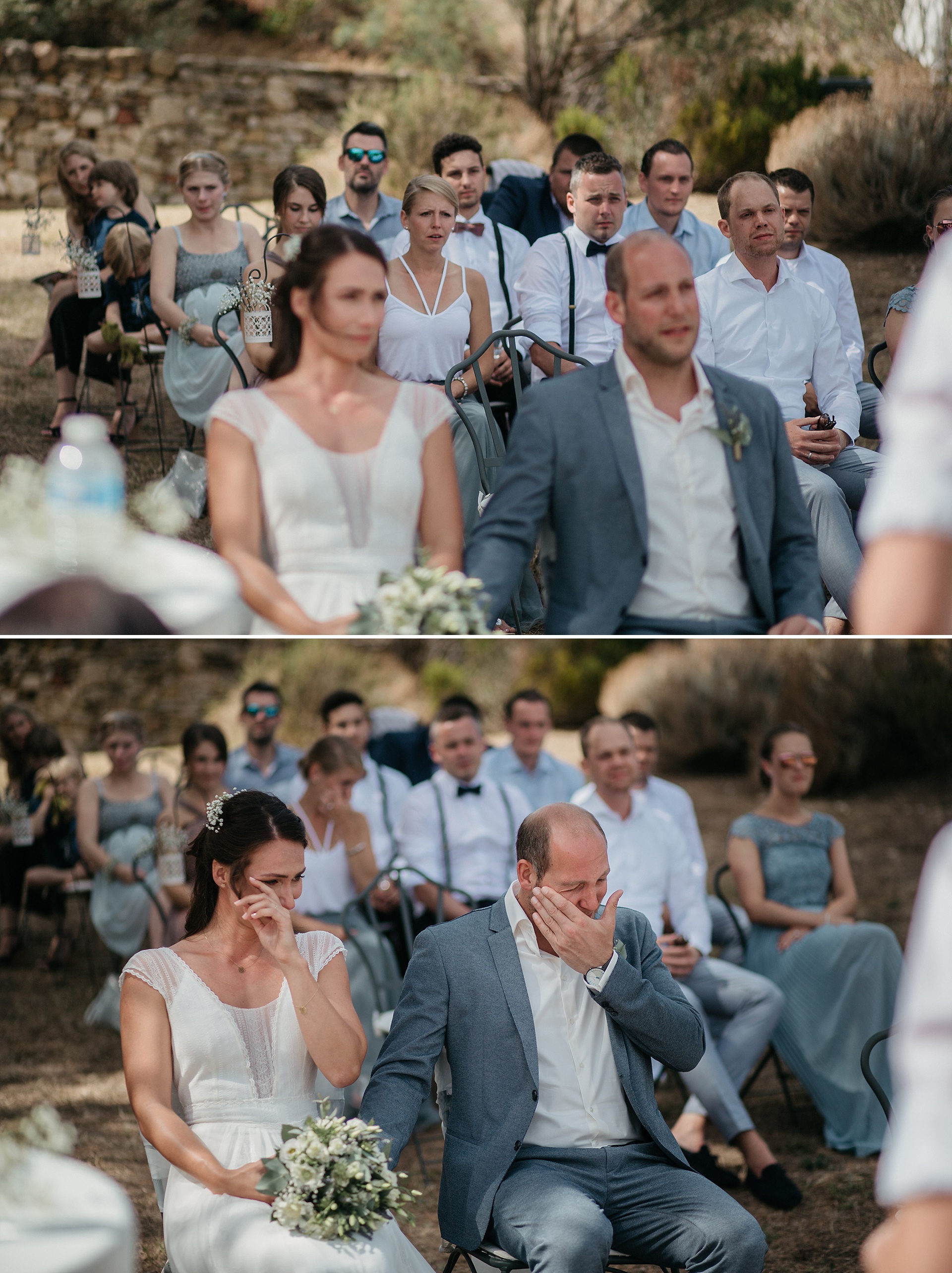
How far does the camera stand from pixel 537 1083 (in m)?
3.16

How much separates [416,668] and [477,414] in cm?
807

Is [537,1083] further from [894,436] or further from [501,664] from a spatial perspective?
[501,664]

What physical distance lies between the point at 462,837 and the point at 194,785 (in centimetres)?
153

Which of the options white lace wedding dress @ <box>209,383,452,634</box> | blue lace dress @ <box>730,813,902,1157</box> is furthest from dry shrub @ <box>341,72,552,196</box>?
white lace wedding dress @ <box>209,383,452,634</box>

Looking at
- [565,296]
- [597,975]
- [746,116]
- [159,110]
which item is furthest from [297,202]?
[159,110]

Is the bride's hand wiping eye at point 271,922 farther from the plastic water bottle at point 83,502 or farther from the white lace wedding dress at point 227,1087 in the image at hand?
the plastic water bottle at point 83,502

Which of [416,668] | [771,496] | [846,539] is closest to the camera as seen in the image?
[771,496]

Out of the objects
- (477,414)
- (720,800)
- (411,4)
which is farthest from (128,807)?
(411,4)

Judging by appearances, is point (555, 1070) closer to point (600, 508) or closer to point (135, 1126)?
point (600, 508)

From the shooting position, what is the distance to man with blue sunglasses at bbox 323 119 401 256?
7.02m

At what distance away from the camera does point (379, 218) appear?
7.32 metres

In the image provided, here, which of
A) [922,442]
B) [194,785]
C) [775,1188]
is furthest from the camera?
[194,785]

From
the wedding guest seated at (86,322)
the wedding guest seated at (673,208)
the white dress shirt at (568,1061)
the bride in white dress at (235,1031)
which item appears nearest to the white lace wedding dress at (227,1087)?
the bride in white dress at (235,1031)

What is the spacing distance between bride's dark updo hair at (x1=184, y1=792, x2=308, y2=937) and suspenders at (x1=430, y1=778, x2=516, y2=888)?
2449mm
